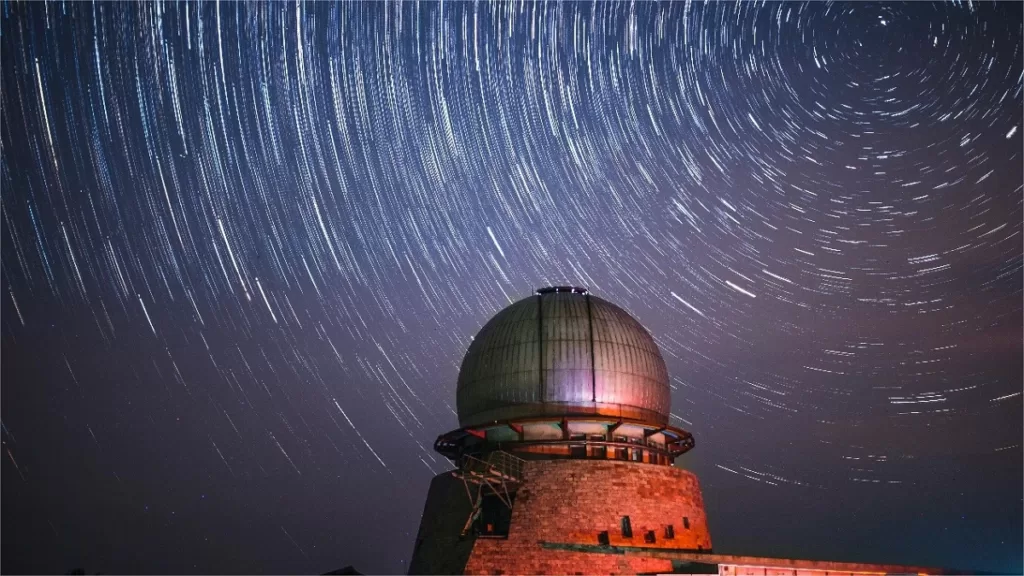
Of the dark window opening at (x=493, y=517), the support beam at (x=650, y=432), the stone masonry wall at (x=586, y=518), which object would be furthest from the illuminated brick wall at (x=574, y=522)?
the support beam at (x=650, y=432)

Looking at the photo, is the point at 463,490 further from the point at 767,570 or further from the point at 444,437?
the point at 767,570

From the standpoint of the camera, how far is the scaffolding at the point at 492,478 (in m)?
23.7

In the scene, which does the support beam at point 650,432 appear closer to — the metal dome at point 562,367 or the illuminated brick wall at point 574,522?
the metal dome at point 562,367

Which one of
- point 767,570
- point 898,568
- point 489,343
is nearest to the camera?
point 767,570

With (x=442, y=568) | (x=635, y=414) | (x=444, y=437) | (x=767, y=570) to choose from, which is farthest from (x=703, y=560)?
(x=444, y=437)

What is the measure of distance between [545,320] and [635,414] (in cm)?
391

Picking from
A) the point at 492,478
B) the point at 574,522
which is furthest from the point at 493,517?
the point at 574,522

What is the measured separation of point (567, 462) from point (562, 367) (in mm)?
2826

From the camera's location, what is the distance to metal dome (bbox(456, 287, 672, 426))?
25281 mm

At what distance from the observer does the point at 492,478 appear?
2383cm

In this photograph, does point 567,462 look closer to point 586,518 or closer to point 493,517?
point 586,518

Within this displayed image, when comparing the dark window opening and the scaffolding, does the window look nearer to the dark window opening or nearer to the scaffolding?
the scaffolding

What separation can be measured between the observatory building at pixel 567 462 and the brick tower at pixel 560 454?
0.03 m

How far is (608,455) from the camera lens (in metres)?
25.0
